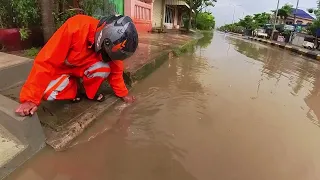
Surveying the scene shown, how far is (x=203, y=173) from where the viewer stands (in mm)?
1863

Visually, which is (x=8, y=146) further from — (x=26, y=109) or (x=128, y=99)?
(x=128, y=99)

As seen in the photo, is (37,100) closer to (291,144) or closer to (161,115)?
(161,115)

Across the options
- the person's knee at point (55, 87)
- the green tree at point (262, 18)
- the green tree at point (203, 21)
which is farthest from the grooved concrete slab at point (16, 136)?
the green tree at point (262, 18)

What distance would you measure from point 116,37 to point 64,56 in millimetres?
454

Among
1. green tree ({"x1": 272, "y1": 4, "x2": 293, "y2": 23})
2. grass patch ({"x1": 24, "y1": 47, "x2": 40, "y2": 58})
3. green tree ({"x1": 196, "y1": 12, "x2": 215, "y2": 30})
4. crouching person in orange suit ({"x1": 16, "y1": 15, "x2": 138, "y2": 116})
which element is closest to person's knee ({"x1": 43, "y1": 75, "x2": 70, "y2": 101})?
crouching person in orange suit ({"x1": 16, "y1": 15, "x2": 138, "y2": 116})

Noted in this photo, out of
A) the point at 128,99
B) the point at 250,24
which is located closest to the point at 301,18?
the point at 250,24

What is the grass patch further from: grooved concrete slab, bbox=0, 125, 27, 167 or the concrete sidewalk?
grooved concrete slab, bbox=0, 125, 27, 167

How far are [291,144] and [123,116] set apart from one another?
5.75 ft

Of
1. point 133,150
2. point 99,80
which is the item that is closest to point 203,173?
point 133,150

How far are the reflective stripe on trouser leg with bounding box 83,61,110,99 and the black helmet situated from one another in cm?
25

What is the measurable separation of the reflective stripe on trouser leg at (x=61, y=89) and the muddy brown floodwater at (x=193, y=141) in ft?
1.35

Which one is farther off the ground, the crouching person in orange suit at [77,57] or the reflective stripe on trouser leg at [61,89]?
the crouching person in orange suit at [77,57]

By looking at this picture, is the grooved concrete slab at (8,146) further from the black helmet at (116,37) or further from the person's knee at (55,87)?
the black helmet at (116,37)

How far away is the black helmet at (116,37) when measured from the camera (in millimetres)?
2035
